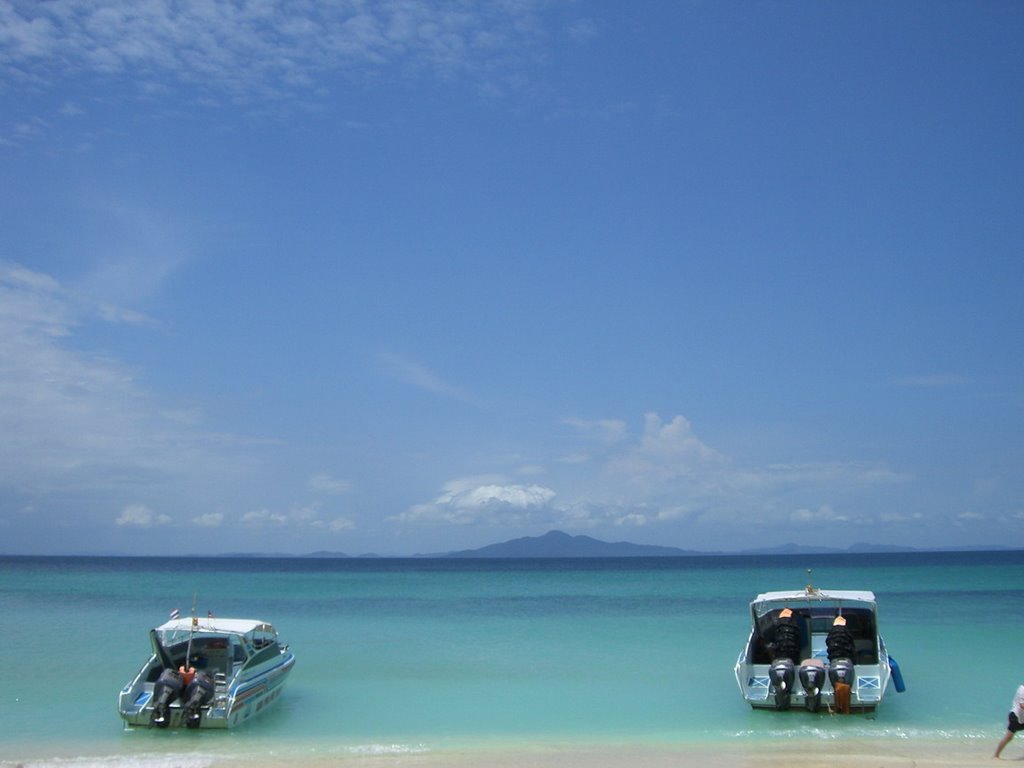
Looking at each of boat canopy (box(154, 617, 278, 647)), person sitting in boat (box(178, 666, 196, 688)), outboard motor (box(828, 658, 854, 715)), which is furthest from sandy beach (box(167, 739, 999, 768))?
boat canopy (box(154, 617, 278, 647))

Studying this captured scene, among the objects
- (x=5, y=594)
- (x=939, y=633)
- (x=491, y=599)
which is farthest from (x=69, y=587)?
(x=939, y=633)

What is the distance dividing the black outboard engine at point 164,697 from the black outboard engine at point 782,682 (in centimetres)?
858

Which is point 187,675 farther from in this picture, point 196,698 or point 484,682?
point 484,682

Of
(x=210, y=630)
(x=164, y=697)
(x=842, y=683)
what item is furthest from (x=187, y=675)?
(x=842, y=683)

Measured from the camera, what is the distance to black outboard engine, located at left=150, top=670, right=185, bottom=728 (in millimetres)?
13023

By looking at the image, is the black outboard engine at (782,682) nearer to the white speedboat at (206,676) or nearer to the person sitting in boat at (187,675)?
the white speedboat at (206,676)

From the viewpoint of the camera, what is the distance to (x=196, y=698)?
13102 mm

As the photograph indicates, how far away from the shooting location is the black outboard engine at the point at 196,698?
13.1 metres

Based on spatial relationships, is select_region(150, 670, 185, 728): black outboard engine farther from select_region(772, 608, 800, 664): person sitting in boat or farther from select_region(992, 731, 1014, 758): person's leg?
select_region(992, 731, 1014, 758): person's leg

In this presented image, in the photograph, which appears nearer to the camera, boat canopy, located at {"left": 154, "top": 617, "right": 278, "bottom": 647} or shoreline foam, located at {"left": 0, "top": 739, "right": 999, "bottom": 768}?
shoreline foam, located at {"left": 0, "top": 739, "right": 999, "bottom": 768}

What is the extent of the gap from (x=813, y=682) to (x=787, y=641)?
1.33 m

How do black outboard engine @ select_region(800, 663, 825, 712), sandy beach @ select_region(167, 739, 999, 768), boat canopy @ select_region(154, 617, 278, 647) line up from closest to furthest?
1. sandy beach @ select_region(167, 739, 999, 768)
2. black outboard engine @ select_region(800, 663, 825, 712)
3. boat canopy @ select_region(154, 617, 278, 647)

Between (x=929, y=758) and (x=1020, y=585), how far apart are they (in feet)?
146

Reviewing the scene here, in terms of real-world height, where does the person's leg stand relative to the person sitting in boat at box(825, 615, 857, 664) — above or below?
below
